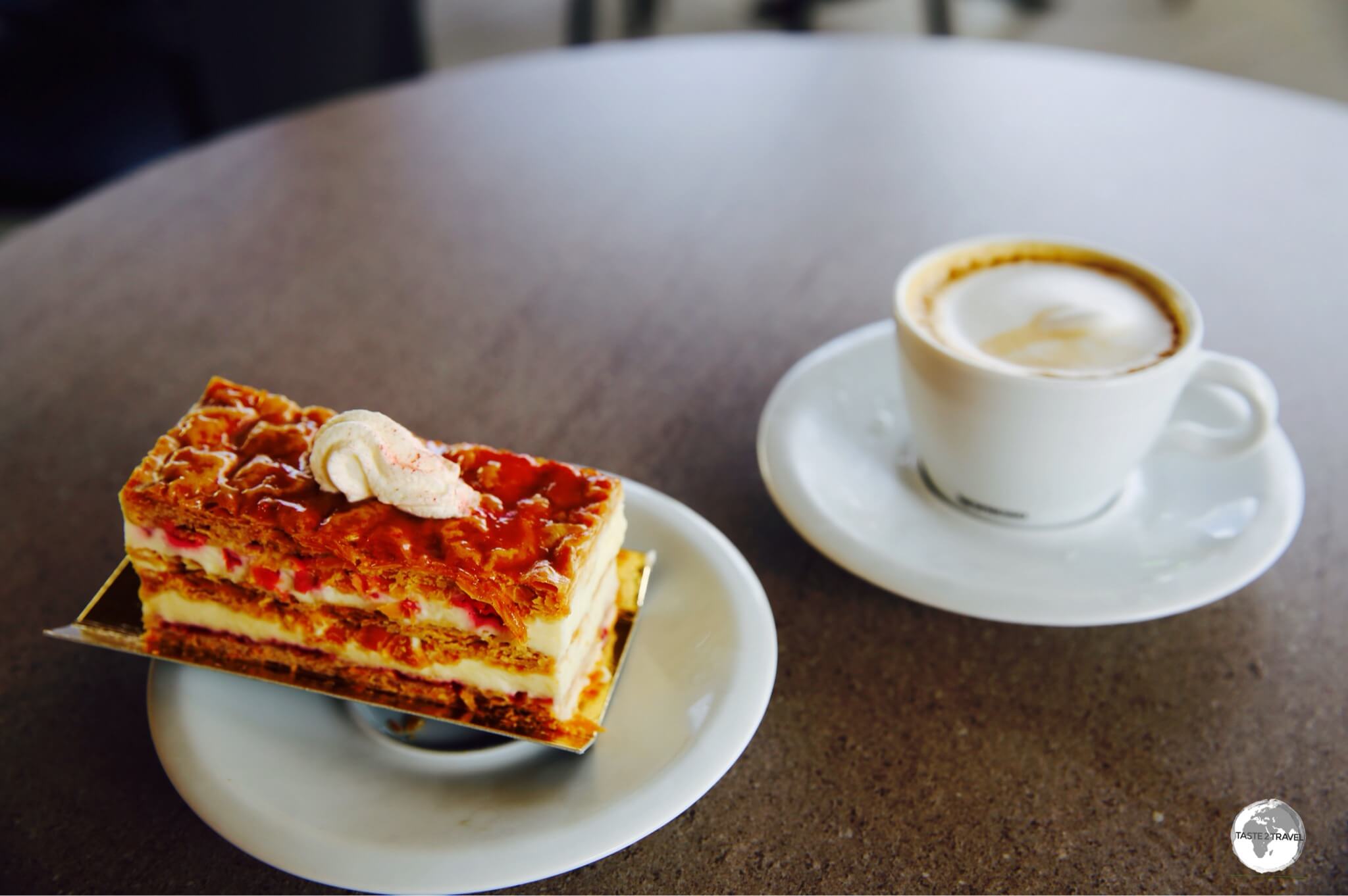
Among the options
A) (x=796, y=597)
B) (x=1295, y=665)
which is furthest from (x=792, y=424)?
(x=1295, y=665)

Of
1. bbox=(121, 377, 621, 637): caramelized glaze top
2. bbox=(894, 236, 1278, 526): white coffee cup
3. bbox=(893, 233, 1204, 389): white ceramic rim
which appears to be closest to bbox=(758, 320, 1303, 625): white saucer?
bbox=(894, 236, 1278, 526): white coffee cup

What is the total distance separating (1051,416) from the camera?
36.1 inches

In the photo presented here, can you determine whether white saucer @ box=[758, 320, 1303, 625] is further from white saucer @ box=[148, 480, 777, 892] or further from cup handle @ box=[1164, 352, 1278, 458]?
white saucer @ box=[148, 480, 777, 892]

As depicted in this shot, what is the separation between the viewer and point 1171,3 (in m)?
4.77

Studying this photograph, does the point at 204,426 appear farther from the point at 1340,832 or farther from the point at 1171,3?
the point at 1171,3

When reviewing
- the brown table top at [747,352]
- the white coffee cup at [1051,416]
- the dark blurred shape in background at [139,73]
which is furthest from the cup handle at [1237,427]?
the dark blurred shape in background at [139,73]

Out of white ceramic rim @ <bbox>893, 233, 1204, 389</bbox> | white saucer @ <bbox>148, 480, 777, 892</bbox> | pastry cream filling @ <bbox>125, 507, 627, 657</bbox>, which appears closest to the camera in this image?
white saucer @ <bbox>148, 480, 777, 892</bbox>

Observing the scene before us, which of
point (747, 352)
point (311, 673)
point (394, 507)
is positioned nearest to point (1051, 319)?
point (747, 352)

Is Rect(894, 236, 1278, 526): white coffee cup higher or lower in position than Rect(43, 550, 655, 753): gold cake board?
higher

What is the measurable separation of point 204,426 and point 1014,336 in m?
0.72

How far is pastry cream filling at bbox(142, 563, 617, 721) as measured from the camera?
0.81 meters

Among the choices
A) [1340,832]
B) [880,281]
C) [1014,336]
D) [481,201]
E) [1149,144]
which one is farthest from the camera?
[1149,144]
